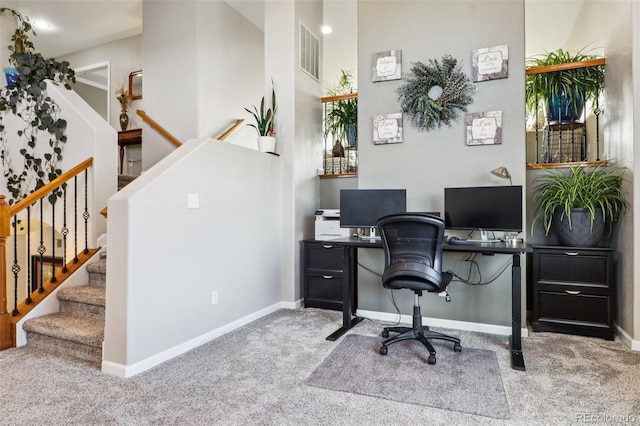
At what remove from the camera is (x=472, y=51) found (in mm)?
3412

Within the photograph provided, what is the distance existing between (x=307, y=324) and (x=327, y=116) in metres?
2.54

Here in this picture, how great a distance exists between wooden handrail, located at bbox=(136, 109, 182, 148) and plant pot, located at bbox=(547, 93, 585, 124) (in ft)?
14.3

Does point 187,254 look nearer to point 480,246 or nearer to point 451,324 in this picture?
point 480,246

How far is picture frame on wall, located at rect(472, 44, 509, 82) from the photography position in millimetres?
3289

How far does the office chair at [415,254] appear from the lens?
2.69m

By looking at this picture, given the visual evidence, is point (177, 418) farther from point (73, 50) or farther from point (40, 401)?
point (73, 50)

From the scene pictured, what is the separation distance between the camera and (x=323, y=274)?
13.3 feet

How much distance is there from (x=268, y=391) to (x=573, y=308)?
2.64 m

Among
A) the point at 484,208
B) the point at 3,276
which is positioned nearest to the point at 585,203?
the point at 484,208

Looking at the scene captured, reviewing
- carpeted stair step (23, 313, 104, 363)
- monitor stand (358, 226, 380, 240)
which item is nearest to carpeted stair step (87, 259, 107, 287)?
carpeted stair step (23, 313, 104, 363)

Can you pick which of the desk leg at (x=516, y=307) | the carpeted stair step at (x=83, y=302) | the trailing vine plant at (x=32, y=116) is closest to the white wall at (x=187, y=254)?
the carpeted stair step at (x=83, y=302)

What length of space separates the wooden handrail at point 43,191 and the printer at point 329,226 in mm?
2322

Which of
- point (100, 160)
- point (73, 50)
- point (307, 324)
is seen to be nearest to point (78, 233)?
point (100, 160)

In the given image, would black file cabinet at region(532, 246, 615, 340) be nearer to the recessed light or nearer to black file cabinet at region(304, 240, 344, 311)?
black file cabinet at region(304, 240, 344, 311)
